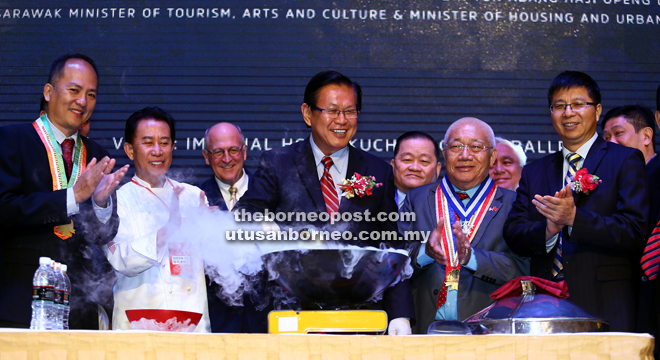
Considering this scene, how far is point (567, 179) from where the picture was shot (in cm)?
277

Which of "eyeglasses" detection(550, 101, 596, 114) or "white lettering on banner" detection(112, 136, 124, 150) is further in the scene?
"white lettering on banner" detection(112, 136, 124, 150)

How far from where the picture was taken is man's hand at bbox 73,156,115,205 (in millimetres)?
2414

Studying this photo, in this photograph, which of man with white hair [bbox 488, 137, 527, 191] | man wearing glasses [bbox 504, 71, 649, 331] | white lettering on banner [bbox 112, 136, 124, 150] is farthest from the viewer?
white lettering on banner [bbox 112, 136, 124, 150]

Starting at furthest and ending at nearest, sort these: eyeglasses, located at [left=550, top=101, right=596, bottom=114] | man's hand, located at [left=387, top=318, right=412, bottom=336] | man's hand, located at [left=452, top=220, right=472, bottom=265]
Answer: eyeglasses, located at [left=550, top=101, right=596, bottom=114], man's hand, located at [left=452, top=220, right=472, bottom=265], man's hand, located at [left=387, top=318, right=412, bottom=336]

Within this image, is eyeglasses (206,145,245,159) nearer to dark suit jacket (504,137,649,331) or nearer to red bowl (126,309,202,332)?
red bowl (126,309,202,332)

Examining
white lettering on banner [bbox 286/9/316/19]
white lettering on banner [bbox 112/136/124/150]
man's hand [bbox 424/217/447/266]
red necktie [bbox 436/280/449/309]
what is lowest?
red necktie [bbox 436/280/449/309]

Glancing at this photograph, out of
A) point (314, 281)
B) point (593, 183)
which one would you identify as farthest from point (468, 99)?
point (314, 281)

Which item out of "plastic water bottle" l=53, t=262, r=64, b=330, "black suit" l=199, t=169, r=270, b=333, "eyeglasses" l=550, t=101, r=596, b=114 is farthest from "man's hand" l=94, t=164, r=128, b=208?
"eyeglasses" l=550, t=101, r=596, b=114

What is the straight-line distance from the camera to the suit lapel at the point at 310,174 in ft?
8.18

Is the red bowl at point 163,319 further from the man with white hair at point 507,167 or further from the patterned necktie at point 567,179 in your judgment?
the man with white hair at point 507,167

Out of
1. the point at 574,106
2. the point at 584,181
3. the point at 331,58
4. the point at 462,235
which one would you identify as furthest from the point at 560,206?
the point at 331,58

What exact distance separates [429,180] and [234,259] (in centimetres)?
162

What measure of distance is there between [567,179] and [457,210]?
47cm

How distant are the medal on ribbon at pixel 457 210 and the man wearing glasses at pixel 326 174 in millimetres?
338
